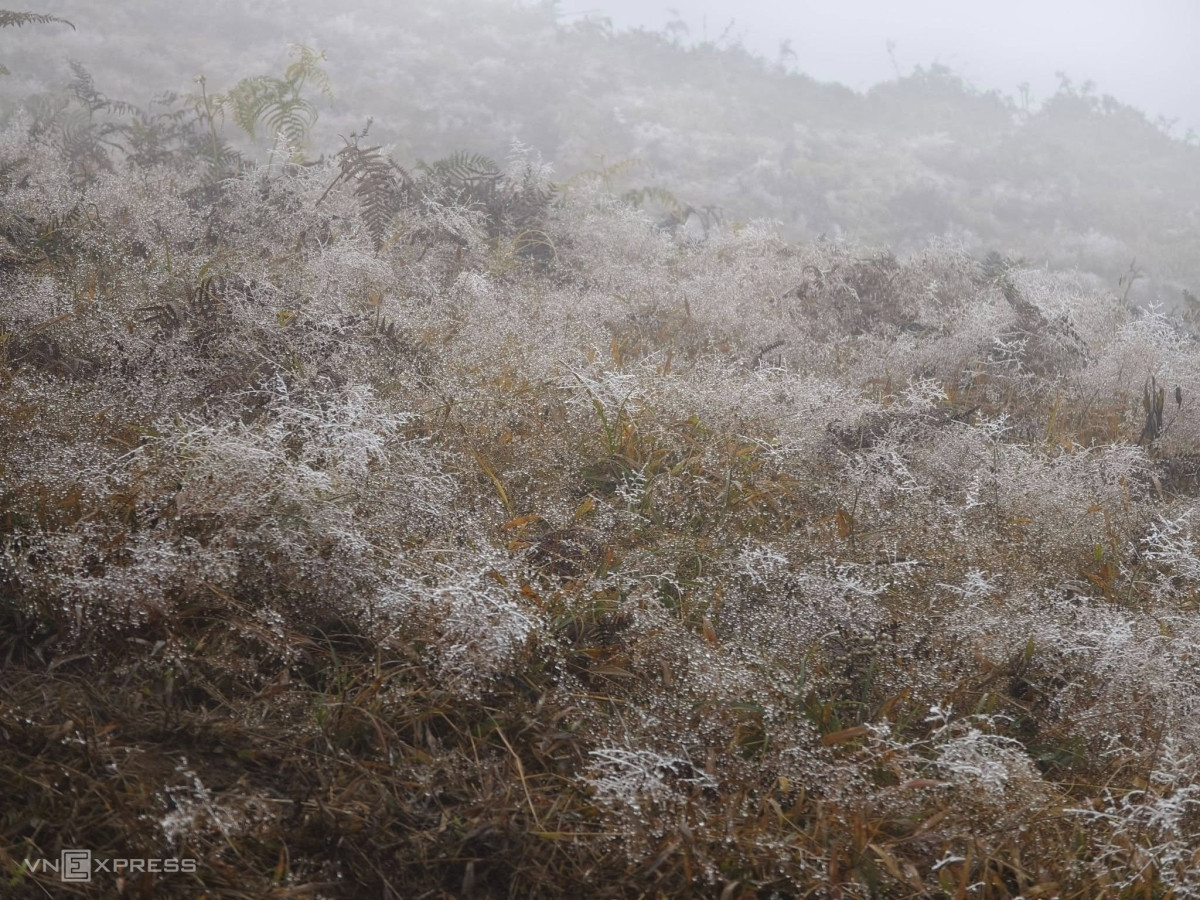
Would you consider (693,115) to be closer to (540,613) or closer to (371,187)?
(371,187)

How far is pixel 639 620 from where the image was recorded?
1965 mm

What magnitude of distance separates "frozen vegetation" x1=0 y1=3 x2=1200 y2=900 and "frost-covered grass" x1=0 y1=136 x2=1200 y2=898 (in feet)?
0.04

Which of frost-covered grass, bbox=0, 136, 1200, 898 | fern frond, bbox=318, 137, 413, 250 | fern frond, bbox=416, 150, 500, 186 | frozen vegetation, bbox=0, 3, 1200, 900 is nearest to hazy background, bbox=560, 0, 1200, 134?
fern frond, bbox=416, 150, 500, 186

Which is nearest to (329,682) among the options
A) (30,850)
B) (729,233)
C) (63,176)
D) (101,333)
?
(30,850)

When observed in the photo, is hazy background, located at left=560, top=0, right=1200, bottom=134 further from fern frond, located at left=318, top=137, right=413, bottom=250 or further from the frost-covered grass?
the frost-covered grass

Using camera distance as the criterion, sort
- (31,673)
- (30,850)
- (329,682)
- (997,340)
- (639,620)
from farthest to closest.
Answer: (997,340)
(639,620)
(329,682)
(31,673)
(30,850)

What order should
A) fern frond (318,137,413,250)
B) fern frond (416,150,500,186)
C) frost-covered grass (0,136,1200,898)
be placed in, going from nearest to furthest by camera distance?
frost-covered grass (0,136,1200,898)
fern frond (318,137,413,250)
fern frond (416,150,500,186)

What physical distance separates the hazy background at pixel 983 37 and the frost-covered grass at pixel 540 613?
555 inches

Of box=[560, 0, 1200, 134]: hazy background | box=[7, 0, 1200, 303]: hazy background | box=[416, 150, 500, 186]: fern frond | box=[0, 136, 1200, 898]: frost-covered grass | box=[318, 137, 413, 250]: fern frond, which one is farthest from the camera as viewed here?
box=[560, 0, 1200, 134]: hazy background

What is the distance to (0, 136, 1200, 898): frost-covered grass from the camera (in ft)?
4.68

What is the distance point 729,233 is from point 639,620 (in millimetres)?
5062

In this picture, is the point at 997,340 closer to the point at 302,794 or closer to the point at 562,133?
the point at 302,794

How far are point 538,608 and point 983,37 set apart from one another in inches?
1288

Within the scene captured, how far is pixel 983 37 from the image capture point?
1097 inches
